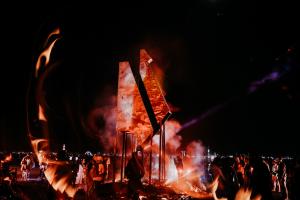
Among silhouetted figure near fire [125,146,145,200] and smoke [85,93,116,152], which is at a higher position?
smoke [85,93,116,152]

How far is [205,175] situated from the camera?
23.2 m

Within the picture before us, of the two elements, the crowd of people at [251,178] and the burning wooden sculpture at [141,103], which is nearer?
the crowd of people at [251,178]

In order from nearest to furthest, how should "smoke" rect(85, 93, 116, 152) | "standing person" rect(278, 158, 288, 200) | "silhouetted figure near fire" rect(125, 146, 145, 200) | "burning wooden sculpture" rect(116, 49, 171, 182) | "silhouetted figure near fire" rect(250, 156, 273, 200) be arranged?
"silhouetted figure near fire" rect(250, 156, 273, 200)
"silhouetted figure near fire" rect(125, 146, 145, 200)
"burning wooden sculpture" rect(116, 49, 171, 182)
"standing person" rect(278, 158, 288, 200)
"smoke" rect(85, 93, 116, 152)

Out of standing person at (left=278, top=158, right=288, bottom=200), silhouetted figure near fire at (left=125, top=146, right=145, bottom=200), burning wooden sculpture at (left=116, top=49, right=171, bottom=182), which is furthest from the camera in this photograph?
standing person at (left=278, top=158, right=288, bottom=200)

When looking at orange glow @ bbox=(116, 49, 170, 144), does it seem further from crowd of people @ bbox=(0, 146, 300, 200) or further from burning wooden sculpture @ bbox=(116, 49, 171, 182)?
crowd of people @ bbox=(0, 146, 300, 200)

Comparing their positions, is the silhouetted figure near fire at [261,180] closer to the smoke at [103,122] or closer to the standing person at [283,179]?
the standing person at [283,179]

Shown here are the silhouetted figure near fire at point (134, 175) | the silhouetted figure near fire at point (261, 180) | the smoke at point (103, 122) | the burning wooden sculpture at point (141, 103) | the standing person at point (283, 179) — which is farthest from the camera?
the smoke at point (103, 122)

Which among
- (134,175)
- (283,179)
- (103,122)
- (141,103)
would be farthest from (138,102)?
(103,122)

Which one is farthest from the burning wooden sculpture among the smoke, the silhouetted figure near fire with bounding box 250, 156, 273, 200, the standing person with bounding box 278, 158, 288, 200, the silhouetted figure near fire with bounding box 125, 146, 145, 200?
the smoke

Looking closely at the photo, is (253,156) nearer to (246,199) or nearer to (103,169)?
(246,199)

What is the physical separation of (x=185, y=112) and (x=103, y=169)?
114ft

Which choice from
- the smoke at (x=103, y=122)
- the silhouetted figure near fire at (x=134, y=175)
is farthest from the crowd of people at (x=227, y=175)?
the smoke at (x=103, y=122)

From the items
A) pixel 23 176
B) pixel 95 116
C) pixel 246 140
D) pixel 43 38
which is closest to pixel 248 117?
pixel 246 140

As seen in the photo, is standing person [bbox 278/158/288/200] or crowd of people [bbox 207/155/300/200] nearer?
crowd of people [bbox 207/155/300/200]
